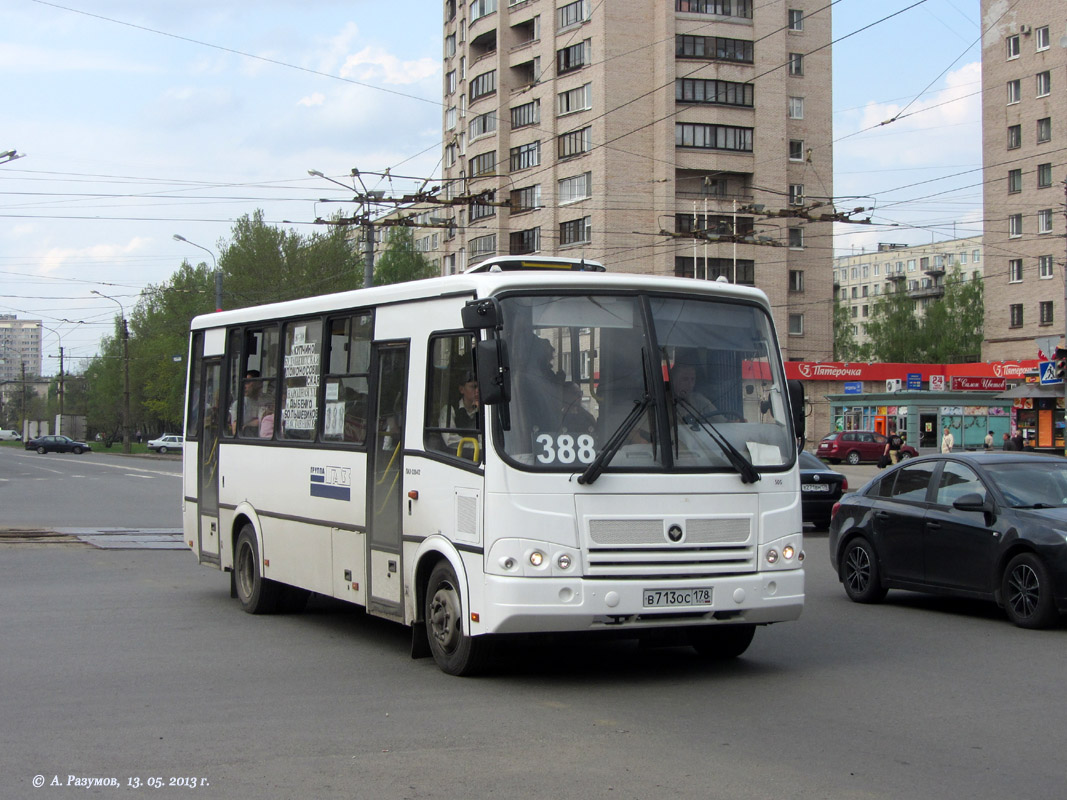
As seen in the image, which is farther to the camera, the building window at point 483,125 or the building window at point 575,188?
the building window at point 483,125

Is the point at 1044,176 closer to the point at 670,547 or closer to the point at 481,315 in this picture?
the point at 670,547

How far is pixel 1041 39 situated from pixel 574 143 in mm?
27385

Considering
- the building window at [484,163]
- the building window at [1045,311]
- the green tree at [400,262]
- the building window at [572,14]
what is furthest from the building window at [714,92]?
the green tree at [400,262]

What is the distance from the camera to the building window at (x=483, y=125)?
67188mm

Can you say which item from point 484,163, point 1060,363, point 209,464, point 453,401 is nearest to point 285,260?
point 484,163

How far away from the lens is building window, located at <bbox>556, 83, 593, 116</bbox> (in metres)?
60.8

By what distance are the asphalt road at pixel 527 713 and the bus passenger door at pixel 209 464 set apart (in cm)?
142

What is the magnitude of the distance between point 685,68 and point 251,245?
28224 mm

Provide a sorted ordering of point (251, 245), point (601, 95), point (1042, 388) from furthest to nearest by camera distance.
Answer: point (251, 245)
point (601, 95)
point (1042, 388)

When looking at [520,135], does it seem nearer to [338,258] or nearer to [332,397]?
[338,258]

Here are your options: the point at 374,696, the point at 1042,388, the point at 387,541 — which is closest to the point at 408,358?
the point at 387,541

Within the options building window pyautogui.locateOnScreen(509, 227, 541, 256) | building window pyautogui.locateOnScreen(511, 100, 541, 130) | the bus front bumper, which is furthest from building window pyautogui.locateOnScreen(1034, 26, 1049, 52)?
the bus front bumper

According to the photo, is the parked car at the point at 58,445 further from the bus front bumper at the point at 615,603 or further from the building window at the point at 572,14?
the bus front bumper at the point at 615,603

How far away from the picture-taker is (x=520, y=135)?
65.2m
